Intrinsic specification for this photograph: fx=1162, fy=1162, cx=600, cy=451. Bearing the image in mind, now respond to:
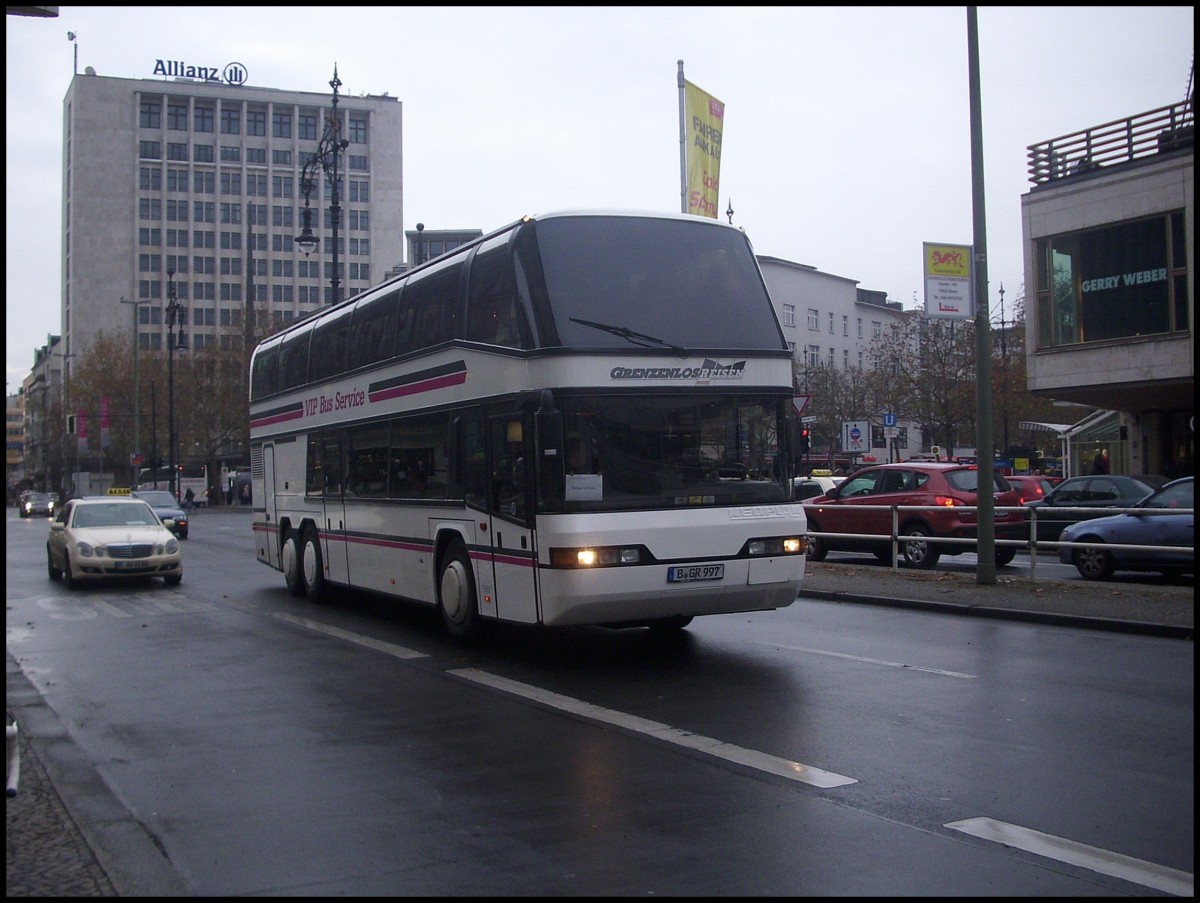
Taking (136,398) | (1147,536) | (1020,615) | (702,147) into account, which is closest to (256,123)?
(136,398)

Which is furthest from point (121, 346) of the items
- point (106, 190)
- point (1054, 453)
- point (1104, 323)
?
point (1104, 323)

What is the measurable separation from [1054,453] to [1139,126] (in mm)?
45837

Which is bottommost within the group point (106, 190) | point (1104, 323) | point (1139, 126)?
point (1104, 323)

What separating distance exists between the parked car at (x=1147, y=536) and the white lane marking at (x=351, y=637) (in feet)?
29.5

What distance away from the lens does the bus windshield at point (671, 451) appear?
32.8ft

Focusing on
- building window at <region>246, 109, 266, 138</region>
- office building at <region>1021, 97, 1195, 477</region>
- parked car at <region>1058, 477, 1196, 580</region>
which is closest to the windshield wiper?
parked car at <region>1058, 477, 1196, 580</region>

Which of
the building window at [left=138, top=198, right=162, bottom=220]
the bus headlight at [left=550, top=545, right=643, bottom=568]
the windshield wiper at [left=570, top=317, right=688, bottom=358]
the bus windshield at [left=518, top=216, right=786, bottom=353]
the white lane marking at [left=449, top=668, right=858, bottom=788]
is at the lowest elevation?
the white lane marking at [left=449, top=668, right=858, bottom=788]

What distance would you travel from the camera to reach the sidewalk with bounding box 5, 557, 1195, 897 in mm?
4934

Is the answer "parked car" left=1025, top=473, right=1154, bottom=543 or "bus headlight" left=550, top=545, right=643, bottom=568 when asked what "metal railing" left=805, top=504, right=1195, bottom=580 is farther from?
"bus headlight" left=550, top=545, right=643, bottom=568

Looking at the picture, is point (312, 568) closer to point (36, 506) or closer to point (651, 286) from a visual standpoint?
point (651, 286)

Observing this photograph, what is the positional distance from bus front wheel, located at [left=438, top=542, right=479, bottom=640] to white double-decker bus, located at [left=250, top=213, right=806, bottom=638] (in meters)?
0.02

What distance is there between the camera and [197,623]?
1462cm

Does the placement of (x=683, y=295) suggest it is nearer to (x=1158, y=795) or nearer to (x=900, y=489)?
(x=1158, y=795)

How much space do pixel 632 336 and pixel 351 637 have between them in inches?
204
